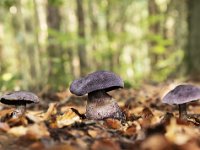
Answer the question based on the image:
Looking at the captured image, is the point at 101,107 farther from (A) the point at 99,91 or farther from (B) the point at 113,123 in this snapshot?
(B) the point at 113,123

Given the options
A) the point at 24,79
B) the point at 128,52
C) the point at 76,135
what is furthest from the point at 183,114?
the point at 128,52

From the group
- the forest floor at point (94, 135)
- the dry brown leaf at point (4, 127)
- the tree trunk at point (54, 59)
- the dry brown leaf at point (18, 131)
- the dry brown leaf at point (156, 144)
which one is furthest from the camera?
the tree trunk at point (54, 59)

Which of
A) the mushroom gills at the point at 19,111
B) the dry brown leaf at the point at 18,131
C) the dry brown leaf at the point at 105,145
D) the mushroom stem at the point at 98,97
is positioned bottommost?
the dry brown leaf at the point at 105,145

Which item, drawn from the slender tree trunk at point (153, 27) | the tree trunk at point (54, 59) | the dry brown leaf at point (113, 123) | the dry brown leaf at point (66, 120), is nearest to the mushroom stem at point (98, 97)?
the dry brown leaf at point (66, 120)

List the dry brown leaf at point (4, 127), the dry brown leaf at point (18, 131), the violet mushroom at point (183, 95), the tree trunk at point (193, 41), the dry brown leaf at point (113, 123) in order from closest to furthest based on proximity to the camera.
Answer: the dry brown leaf at point (18, 131), the dry brown leaf at point (4, 127), the dry brown leaf at point (113, 123), the violet mushroom at point (183, 95), the tree trunk at point (193, 41)

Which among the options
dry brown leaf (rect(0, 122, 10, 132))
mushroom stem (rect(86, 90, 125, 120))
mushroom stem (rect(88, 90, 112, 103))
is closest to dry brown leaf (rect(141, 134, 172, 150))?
dry brown leaf (rect(0, 122, 10, 132))

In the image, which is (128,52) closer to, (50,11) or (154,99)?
(50,11)

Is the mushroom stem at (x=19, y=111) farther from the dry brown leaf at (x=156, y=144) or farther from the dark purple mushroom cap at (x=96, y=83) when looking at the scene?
the dry brown leaf at (x=156, y=144)
